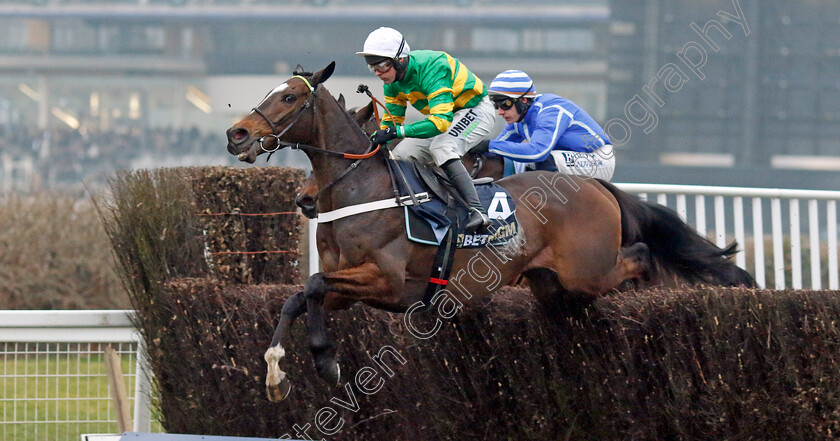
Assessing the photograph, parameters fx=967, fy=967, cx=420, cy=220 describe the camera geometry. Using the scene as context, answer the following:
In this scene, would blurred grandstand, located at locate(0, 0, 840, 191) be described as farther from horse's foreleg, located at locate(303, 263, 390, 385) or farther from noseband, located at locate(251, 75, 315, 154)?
horse's foreleg, located at locate(303, 263, 390, 385)

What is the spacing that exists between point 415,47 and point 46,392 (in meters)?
25.4

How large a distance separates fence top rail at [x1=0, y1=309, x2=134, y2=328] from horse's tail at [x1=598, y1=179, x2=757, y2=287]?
285cm

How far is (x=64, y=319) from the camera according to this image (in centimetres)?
514

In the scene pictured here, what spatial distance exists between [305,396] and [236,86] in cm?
2845

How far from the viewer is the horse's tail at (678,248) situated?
16.6 feet

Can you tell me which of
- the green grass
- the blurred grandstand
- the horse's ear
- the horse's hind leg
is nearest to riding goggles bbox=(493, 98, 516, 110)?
the horse's hind leg

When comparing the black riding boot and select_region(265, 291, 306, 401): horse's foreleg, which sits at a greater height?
the black riding boot

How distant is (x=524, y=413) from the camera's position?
14.3ft

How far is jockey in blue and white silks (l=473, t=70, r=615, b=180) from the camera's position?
17.6ft

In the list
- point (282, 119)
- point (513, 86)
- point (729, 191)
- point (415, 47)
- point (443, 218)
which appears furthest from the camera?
point (415, 47)

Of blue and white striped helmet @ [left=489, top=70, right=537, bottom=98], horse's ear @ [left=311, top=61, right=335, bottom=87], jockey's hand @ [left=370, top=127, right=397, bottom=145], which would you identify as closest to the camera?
horse's ear @ [left=311, top=61, right=335, bottom=87]

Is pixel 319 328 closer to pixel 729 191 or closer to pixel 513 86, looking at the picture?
pixel 513 86

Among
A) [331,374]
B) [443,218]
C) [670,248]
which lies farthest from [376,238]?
[670,248]

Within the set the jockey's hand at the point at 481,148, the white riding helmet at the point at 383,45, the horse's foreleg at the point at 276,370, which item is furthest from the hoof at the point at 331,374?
the jockey's hand at the point at 481,148
